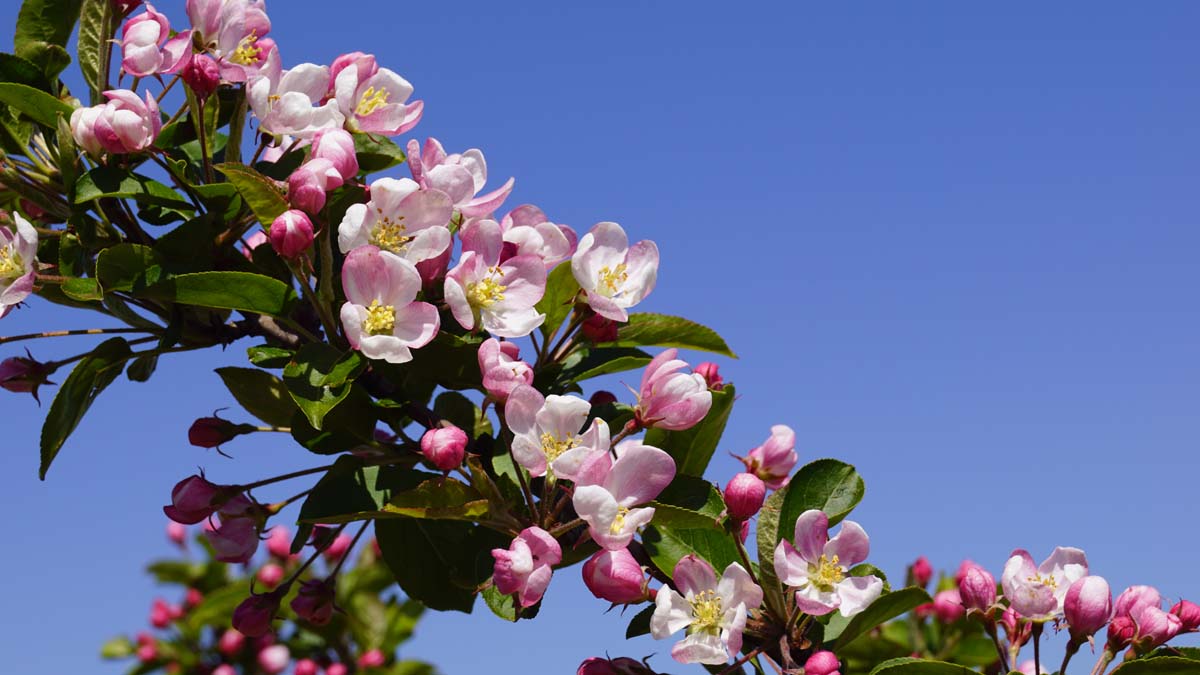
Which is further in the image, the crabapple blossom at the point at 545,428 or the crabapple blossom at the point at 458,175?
the crabapple blossom at the point at 458,175

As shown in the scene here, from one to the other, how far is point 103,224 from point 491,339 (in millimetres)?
692

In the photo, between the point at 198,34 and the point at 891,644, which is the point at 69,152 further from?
the point at 891,644

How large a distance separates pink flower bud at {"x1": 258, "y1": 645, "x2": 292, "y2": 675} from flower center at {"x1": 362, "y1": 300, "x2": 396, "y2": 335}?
3723 mm

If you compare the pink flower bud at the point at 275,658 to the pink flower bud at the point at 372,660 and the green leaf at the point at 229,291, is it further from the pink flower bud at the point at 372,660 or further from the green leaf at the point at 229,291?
the green leaf at the point at 229,291

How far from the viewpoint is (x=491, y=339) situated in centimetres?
188

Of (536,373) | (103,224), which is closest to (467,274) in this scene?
(536,373)

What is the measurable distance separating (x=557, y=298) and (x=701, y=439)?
0.35 meters

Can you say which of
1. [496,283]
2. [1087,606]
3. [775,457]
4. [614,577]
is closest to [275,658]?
[775,457]

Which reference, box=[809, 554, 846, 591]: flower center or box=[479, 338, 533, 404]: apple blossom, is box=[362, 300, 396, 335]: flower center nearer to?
box=[479, 338, 533, 404]: apple blossom

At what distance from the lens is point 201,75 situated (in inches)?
76.5

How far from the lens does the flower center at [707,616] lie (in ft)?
5.72

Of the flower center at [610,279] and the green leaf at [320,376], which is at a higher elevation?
the flower center at [610,279]

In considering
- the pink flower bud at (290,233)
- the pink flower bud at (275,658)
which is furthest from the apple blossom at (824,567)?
the pink flower bud at (275,658)

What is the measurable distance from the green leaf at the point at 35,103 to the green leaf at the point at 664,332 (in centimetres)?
100
